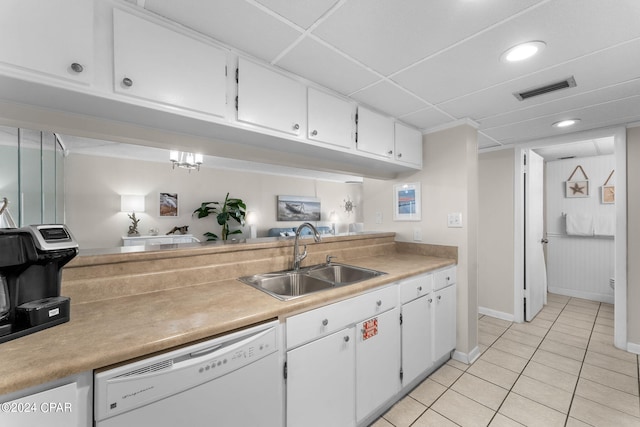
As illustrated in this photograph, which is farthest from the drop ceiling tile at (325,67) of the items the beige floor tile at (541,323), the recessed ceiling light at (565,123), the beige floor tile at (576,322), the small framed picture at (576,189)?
the small framed picture at (576,189)

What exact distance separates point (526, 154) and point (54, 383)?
4.31 metres

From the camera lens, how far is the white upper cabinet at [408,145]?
243 centimetres

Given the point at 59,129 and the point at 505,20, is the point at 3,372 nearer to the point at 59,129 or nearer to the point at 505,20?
the point at 59,129

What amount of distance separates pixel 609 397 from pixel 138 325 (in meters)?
3.02

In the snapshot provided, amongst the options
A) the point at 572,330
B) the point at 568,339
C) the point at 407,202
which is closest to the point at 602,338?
the point at 572,330

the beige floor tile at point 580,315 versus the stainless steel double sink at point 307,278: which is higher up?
the stainless steel double sink at point 307,278

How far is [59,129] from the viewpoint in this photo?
1.22 meters

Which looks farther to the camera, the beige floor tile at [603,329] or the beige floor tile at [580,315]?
the beige floor tile at [580,315]

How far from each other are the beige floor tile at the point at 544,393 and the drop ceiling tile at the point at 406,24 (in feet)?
7.91

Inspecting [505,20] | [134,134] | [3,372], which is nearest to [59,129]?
[134,134]

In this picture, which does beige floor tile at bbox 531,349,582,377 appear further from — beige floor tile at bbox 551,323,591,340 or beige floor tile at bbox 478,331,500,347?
beige floor tile at bbox 551,323,591,340

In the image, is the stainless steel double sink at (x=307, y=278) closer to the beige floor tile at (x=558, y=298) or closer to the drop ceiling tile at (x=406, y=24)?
the drop ceiling tile at (x=406, y=24)

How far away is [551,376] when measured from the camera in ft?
7.04

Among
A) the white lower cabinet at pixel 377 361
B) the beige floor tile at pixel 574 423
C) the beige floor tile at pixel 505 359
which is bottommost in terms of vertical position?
the beige floor tile at pixel 505 359
